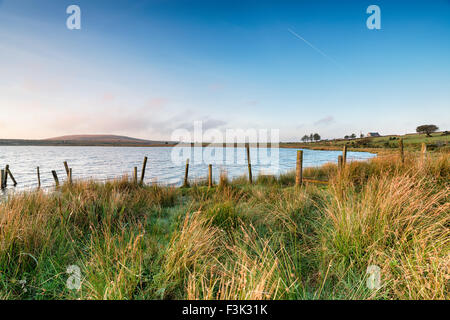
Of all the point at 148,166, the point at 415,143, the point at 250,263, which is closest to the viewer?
the point at 250,263

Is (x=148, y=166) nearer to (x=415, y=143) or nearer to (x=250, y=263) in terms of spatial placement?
(x=250, y=263)

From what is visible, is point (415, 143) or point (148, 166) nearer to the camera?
point (148, 166)

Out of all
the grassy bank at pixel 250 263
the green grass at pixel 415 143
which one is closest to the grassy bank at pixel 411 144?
the green grass at pixel 415 143

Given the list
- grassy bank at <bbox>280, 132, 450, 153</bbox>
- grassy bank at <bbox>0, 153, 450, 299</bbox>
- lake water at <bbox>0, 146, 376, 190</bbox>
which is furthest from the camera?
grassy bank at <bbox>280, 132, 450, 153</bbox>

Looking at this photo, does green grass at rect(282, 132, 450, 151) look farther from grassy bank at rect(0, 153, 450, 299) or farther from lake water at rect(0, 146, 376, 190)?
grassy bank at rect(0, 153, 450, 299)

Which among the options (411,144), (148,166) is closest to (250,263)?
(148,166)

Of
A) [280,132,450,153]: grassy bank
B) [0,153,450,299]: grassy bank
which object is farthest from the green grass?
[0,153,450,299]: grassy bank

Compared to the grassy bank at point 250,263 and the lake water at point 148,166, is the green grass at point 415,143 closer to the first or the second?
the lake water at point 148,166
